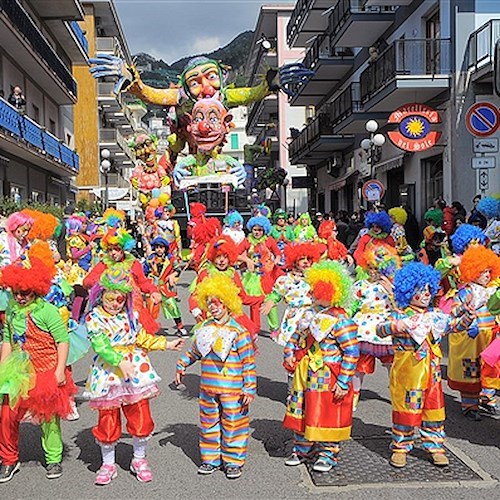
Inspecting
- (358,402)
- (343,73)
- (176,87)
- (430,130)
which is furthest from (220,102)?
(343,73)

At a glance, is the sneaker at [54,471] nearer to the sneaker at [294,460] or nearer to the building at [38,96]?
the sneaker at [294,460]

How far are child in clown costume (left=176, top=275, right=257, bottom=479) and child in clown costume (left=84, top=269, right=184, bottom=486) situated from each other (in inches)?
11.1

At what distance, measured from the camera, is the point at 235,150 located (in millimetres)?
88562

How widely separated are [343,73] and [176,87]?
611 inches

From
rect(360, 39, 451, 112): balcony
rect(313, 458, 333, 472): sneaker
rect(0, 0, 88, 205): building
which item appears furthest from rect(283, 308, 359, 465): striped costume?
rect(360, 39, 451, 112): balcony

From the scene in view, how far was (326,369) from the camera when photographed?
5027mm

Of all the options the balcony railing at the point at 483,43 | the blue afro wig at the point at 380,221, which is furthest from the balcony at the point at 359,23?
the blue afro wig at the point at 380,221

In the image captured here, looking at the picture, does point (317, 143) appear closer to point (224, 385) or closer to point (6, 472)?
point (224, 385)

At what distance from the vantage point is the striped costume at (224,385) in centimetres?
502

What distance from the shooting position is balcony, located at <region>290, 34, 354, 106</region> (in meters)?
30.6

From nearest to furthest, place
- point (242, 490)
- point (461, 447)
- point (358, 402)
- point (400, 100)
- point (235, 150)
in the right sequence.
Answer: point (242, 490) < point (461, 447) < point (358, 402) < point (400, 100) < point (235, 150)

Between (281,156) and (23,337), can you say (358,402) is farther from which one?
(281,156)

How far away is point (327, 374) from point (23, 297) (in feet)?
7.11

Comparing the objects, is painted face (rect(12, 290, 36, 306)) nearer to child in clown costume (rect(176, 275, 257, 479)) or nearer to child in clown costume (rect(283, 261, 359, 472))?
Answer: child in clown costume (rect(176, 275, 257, 479))
